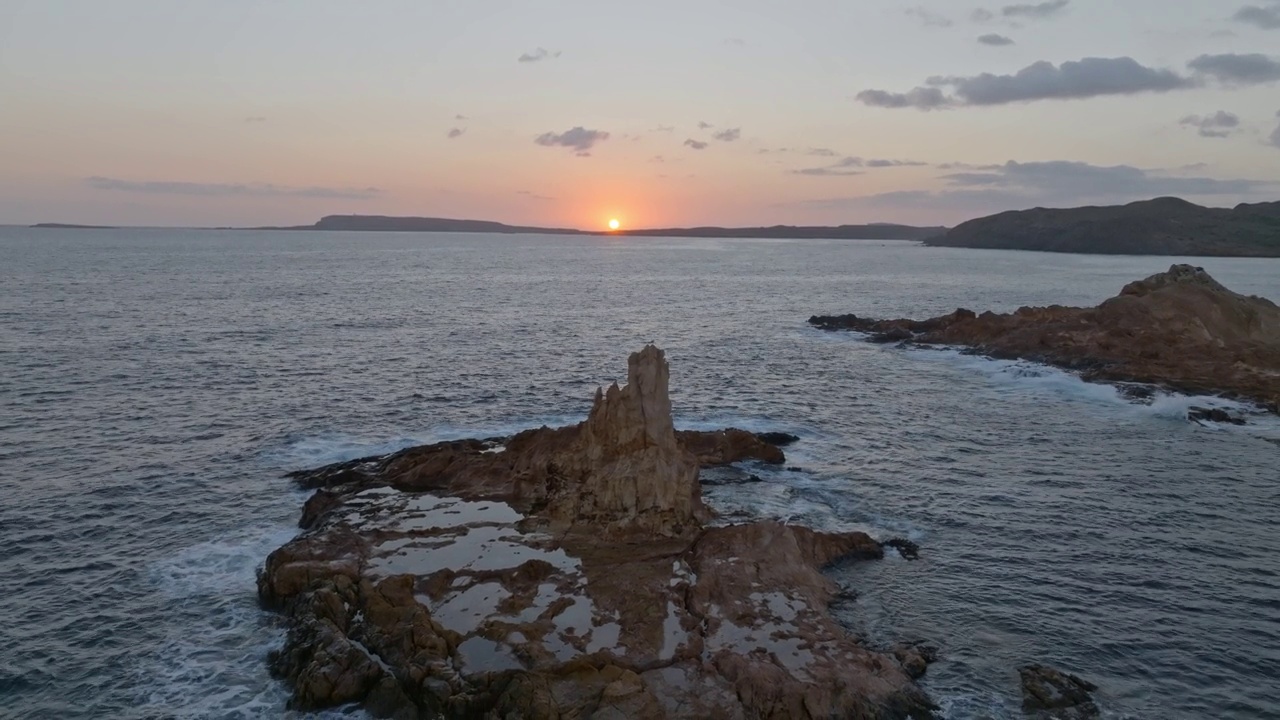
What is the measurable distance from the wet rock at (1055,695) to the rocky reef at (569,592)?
10.8 ft

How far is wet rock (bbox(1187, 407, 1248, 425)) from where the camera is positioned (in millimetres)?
55875

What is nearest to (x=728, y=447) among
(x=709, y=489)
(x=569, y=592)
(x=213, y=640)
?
(x=709, y=489)

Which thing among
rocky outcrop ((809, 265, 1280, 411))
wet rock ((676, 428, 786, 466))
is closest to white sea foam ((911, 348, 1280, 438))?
rocky outcrop ((809, 265, 1280, 411))

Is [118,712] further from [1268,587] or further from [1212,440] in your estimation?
[1212,440]

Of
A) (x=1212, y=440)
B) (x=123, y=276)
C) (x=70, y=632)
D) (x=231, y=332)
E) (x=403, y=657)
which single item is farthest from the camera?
(x=123, y=276)

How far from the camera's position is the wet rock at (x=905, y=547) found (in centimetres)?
3575

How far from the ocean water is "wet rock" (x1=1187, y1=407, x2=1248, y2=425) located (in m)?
0.92

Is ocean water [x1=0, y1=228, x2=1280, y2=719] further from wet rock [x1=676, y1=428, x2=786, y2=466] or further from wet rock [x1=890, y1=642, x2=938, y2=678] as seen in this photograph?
wet rock [x1=676, y1=428, x2=786, y2=466]

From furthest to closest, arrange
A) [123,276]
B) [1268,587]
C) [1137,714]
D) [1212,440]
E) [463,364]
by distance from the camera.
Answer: [123,276] < [463,364] < [1212,440] < [1268,587] < [1137,714]

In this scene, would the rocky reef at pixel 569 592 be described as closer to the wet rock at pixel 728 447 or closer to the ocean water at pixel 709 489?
the ocean water at pixel 709 489

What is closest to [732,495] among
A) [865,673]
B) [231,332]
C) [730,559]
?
[730,559]

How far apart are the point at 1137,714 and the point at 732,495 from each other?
2102 centimetres

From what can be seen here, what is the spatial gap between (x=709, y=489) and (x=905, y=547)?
1097cm

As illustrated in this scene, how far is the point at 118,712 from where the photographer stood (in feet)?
81.9
